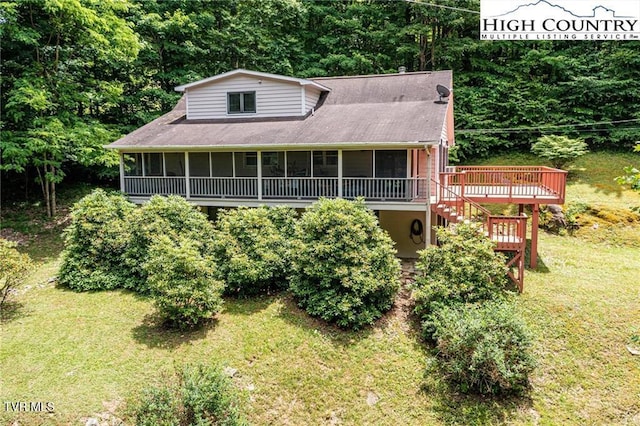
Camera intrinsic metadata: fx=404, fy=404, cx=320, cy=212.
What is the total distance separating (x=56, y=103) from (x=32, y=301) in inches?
352

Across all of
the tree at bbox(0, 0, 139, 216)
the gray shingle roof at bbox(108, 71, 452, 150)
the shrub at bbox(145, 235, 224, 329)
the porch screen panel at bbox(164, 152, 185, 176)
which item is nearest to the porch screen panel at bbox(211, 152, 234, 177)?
the gray shingle roof at bbox(108, 71, 452, 150)

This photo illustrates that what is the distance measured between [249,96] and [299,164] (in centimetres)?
396

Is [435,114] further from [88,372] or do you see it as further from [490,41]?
[490,41]

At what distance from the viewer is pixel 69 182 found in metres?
21.2

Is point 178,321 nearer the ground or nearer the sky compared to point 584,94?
nearer the ground

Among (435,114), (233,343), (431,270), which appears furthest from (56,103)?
(431,270)

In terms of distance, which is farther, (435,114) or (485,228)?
(435,114)

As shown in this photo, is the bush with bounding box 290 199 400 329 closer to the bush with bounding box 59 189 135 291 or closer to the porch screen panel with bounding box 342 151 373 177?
the porch screen panel with bounding box 342 151 373 177

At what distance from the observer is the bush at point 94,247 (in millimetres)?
11391

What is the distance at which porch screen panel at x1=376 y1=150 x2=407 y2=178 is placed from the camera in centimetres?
1373

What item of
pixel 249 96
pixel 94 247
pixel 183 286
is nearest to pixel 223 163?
pixel 249 96

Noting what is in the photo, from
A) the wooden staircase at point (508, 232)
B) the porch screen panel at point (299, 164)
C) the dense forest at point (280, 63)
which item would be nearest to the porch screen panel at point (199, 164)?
the dense forest at point (280, 63)

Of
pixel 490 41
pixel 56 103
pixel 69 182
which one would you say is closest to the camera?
pixel 56 103

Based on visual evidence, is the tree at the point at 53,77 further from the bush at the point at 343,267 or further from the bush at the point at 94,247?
the bush at the point at 343,267
